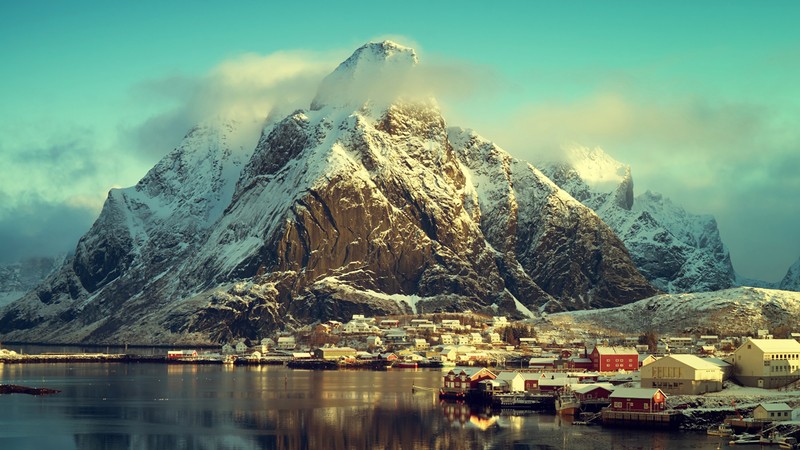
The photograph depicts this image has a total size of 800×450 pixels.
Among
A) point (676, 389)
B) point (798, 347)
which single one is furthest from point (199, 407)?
point (798, 347)

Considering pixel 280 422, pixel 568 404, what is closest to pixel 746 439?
pixel 568 404

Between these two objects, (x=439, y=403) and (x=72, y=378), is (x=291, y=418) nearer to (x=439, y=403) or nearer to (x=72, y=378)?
(x=439, y=403)

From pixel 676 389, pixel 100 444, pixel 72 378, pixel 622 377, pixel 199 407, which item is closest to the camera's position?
pixel 100 444

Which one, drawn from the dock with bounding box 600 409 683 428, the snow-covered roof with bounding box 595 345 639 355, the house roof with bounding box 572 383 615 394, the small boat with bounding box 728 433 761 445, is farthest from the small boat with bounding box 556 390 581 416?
the snow-covered roof with bounding box 595 345 639 355

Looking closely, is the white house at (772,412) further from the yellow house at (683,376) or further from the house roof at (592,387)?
the house roof at (592,387)

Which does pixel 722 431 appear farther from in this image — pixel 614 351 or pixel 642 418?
pixel 614 351

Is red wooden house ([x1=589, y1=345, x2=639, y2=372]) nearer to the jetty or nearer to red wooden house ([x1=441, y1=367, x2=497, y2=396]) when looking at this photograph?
red wooden house ([x1=441, y1=367, x2=497, y2=396])
